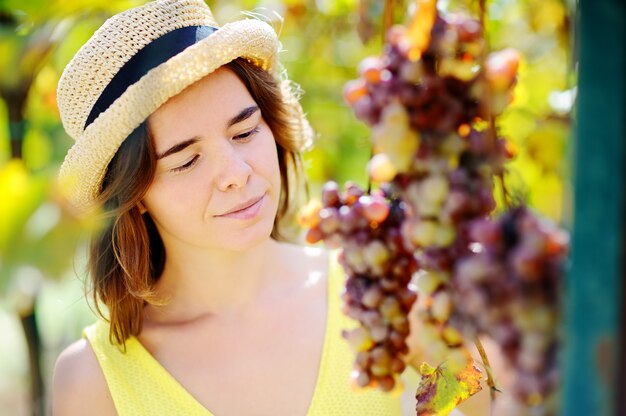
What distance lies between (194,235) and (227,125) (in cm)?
24

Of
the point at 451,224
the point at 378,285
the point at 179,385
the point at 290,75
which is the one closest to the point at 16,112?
the point at 179,385

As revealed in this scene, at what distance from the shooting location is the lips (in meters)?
1.48

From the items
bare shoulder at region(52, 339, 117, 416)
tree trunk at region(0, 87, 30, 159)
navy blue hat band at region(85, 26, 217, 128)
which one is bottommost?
bare shoulder at region(52, 339, 117, 416)

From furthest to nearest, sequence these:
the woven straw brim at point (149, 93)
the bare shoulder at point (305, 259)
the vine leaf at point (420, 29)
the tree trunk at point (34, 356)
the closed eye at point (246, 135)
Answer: the bare shoulder at point (305, 259), the tree trunk at point (34, 356), the closed eye at point (246, 135), the woven straw brim at point (149, 93), the vine leaf at point (420, 29)

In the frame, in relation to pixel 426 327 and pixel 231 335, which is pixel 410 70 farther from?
pixel 231 335

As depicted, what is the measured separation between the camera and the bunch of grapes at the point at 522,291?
1.65 ft

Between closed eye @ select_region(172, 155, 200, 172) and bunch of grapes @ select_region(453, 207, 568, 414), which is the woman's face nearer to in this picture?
closed eye @ select_region(172, 155, 200, 172)

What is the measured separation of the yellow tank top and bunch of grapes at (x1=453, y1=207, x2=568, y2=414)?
1.19m

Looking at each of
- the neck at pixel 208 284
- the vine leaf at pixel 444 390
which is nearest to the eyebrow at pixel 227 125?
the neck at pixel 208 284

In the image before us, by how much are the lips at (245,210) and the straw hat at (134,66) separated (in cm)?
23

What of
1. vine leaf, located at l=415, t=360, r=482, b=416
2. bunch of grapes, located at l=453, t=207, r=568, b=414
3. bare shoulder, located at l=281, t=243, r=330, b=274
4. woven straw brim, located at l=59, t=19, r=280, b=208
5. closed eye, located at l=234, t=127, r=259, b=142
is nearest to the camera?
bunch of grapes, located at l=453, t=207, r=568, b=414

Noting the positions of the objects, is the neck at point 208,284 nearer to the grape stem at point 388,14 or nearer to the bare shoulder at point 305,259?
the bare shoulder at point 305,259

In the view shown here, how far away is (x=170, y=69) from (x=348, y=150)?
159cm

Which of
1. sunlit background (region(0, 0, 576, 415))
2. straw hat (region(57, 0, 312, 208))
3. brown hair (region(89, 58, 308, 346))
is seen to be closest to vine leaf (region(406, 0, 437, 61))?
sunlit background (region(0, 0, 576, 415))
